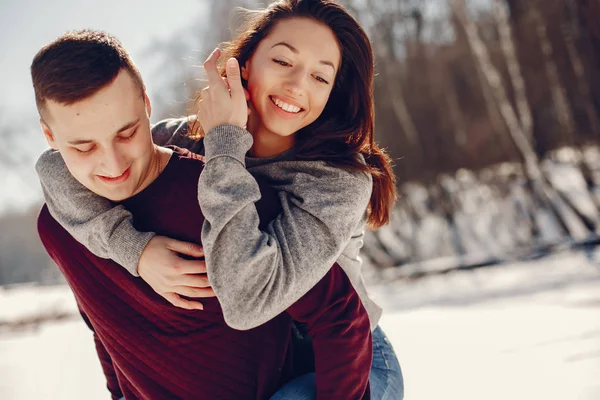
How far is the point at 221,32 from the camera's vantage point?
34.4ft

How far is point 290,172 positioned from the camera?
1583 millimetres

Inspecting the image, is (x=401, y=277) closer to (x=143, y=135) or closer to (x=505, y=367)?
(x=505, y=367)

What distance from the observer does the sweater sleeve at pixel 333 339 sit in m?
1.38

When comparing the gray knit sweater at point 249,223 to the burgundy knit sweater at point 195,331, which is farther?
the burgundy knit sweater at point 195,331

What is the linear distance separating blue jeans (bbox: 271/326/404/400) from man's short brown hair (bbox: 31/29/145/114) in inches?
35.2

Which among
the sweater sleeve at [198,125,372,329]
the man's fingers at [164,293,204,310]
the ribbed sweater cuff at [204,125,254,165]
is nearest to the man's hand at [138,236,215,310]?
the man's fingers at [164,293,204,310]

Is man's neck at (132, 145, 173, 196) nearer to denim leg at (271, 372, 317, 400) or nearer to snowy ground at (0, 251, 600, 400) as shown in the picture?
denim leg at (271, 372, 317, 400)

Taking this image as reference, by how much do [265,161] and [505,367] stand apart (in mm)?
1993

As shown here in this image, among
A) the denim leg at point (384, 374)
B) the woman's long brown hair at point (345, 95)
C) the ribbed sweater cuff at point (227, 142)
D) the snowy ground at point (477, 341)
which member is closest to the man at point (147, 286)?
the ribbed sweater cuff at point (227, 142)

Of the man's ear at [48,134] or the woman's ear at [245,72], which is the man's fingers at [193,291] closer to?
the man's ear at [48,134]

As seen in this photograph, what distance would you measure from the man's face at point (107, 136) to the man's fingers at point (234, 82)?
0.24 m

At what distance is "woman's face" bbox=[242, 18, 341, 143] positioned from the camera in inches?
64.9

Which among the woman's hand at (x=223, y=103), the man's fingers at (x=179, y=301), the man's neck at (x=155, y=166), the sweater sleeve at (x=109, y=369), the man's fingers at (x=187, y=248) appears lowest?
the sweater sleeve at (x=109, y=369)

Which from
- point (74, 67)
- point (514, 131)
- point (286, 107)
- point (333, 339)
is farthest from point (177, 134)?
point (514, 131)
